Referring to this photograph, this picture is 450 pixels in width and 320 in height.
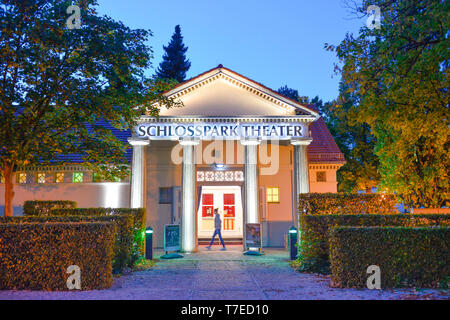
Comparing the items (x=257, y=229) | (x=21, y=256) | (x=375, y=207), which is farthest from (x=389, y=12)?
(x=21, y=256)

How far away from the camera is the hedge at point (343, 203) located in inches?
501

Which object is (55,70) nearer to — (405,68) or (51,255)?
(51,255)

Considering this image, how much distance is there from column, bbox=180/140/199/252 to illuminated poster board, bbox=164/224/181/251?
407mm

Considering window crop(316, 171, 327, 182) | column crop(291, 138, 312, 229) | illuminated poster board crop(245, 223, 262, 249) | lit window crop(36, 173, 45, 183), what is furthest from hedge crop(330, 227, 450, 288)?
lit window crop(36, 173, 45, 183)

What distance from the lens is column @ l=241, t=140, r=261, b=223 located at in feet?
51.2

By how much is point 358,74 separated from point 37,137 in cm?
975

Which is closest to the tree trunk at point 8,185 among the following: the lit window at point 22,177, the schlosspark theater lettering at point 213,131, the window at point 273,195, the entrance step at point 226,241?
the schlosspark theater lettering at point 213,131

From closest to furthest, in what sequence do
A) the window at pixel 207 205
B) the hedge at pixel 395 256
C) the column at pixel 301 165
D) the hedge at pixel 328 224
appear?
the hedge at pixel 395 256 → the hedge at pixel 328 224 → the column at pixel 301 165 → the window at pixel 207 205

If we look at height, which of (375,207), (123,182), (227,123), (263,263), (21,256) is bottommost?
(263,263)

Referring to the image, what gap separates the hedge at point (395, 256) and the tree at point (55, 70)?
789cm

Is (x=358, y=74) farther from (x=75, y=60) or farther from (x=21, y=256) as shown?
(x=21, y=256)

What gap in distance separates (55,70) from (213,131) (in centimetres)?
669

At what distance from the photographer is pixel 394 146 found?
12.8 m

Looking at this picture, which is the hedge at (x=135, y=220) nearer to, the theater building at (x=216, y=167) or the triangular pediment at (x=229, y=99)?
the theater building at (x=216, y=167)
